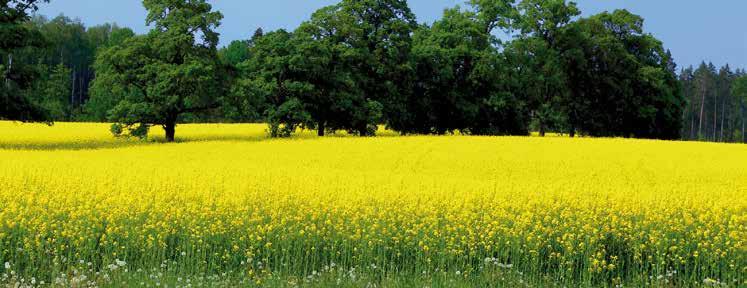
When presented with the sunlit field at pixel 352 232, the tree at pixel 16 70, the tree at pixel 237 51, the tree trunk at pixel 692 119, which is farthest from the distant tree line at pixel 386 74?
the tree trunk at pixel 692 119

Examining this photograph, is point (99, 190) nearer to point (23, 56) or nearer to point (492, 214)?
point (492, 214)

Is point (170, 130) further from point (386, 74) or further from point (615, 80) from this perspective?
point (615, 80)

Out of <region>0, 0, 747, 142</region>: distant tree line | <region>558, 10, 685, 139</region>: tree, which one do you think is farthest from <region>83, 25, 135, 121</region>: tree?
<region>558, 10, 685, 139</region>: tree

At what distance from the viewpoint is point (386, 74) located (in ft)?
162

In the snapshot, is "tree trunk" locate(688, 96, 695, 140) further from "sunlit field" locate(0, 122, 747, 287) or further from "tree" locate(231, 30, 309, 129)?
"sunlit field" locate(0, 122, 747, 287)

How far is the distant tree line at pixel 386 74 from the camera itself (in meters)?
39.8

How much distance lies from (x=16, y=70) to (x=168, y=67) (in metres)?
7.13

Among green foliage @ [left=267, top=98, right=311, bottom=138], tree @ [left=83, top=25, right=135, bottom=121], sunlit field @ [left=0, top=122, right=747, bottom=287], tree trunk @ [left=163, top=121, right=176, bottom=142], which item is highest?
tree @ [left=83, top=25, right=135, bottom=121]

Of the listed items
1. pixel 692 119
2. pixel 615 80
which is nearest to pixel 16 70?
pixel 615 80

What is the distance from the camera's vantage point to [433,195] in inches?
617

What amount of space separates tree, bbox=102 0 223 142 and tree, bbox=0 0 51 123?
4009 millimetres

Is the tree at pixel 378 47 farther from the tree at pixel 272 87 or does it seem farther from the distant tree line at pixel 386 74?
the tree at pixel 272 87

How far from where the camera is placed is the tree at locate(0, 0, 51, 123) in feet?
117

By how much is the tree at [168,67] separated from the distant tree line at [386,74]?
8 centimetres
